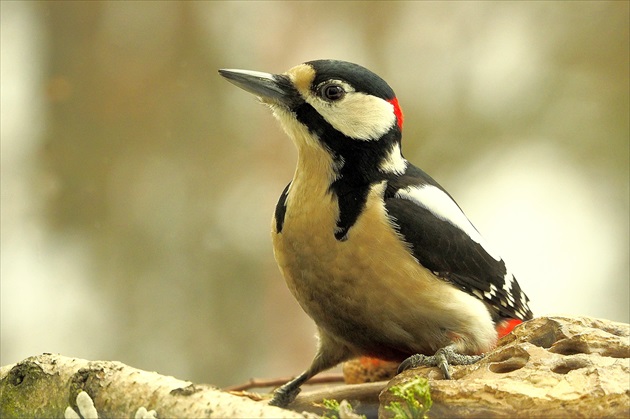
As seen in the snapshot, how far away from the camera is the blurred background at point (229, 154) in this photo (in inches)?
91.0

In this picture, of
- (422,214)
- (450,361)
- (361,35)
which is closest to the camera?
(450,361)

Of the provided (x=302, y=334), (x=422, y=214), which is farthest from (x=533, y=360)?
(x=302, y=334)

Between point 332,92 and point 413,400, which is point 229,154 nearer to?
point 332,92

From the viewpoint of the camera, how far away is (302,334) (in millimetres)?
2445

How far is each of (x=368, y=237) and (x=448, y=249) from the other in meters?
0.15

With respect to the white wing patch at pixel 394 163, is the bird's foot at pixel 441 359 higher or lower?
lower

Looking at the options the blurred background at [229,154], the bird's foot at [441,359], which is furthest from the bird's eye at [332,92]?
the blurred background at [229,154]

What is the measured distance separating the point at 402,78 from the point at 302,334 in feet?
2.82

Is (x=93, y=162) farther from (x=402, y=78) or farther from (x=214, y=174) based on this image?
(x=402, y=78)

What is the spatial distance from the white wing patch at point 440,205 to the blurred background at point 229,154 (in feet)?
3.18

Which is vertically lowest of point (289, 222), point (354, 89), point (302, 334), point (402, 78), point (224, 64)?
point (302, 334)

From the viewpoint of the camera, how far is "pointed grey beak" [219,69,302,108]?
130cm

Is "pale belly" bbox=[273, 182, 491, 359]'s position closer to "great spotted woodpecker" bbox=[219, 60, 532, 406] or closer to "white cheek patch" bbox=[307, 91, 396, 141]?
"great spotted woodpecker" bbox=[219, 60, 532, 406]

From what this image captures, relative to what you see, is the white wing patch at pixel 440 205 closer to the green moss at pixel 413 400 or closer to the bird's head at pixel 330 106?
the bird's head at pixel 330 106
